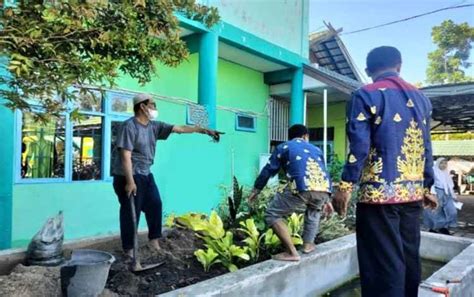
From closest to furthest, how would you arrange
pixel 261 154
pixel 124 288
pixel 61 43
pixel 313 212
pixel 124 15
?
pixel 61 43 < pixel 124 15 < pixel 124 288 < pixel 313 212 < pixel 261 154

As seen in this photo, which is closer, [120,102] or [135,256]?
[135,256]

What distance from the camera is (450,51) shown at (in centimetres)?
2956

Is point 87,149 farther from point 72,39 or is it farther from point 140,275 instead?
point 72,39

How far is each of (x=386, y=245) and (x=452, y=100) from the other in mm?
7436

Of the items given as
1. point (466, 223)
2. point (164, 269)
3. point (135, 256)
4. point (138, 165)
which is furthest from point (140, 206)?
point (466, 223)

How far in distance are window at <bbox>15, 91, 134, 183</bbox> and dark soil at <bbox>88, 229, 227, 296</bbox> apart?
2063 millimetres

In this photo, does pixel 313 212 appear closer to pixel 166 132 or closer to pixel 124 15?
pixel 166 132

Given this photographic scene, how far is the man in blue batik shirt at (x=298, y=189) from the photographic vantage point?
359cm

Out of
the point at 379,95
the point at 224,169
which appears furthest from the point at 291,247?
the point at 224,169

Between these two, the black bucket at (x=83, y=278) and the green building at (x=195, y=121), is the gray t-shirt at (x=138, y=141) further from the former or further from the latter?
the black bucket at (x=83, y=278)

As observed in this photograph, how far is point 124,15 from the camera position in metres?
2.60

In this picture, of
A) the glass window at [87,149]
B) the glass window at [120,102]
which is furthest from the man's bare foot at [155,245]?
the glass window at [120,102]

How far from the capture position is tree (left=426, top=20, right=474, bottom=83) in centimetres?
2880

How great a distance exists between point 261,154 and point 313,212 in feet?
18.0
